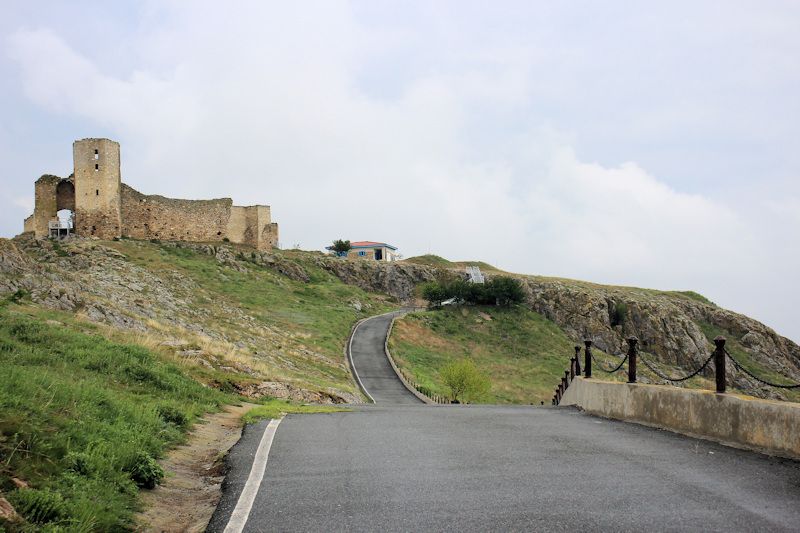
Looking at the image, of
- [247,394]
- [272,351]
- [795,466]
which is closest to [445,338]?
[272,351]

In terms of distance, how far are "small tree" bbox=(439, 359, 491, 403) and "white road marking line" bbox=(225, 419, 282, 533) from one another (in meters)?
32.7

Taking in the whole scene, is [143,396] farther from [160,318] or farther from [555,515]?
[160,318]

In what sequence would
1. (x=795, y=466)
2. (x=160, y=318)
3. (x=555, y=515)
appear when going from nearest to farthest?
(x=555, y=515), (x=795, y=466), (x=160, y=318)

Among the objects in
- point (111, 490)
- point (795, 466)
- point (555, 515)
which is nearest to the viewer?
point (555, 515)

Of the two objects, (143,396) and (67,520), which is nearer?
(67,520)

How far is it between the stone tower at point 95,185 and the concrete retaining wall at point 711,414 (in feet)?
180

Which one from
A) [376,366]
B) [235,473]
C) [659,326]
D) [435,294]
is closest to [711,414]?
[235,473]

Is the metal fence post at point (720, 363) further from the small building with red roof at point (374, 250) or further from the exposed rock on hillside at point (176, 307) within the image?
the small building with red roof at point (374, 250)

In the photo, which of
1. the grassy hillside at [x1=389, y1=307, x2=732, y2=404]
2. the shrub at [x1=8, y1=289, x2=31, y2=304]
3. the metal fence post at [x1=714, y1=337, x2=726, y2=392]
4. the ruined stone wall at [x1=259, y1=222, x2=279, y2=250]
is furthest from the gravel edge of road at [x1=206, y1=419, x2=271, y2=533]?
the ruined stone wall at [x1=259, y1=222, x2=279, y2=250]

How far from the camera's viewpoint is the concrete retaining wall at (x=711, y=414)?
328 inches

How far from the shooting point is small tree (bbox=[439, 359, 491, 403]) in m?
41.5

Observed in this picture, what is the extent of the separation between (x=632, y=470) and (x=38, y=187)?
6287cm

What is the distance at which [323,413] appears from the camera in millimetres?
13688

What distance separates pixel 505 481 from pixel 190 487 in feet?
11.6
